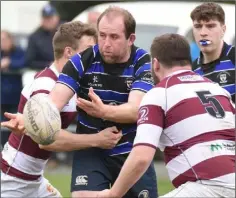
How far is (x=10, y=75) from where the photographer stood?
15.0 m

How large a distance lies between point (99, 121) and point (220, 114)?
4.90ft

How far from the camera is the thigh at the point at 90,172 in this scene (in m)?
7.34

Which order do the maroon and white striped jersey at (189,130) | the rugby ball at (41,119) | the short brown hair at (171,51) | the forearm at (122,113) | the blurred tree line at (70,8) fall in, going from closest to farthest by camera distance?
the maroon and white striped jersey at (189,130)
the short brown hair at (171,51)
the rugby ball at (41,119)
the forearm at (122,113)
the blurred tree line at (70,8)

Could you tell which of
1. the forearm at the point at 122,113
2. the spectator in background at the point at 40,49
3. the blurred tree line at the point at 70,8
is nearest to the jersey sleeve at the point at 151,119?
the forearm at the point at 122,113

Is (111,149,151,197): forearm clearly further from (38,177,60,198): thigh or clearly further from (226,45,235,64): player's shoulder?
(226,45,235,64): player's shoulder

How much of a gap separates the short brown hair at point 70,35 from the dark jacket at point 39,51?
760 cm

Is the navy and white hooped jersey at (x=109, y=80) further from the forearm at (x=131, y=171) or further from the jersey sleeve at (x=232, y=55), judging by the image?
the forearm at (x=131, y=171)

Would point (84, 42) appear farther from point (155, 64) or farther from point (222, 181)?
point (222, 181)

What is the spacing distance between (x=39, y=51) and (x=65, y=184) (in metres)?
3.69

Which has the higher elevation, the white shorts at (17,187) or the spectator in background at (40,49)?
the white shorts at (17,187)

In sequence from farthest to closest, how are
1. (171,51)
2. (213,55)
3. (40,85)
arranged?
(213,55) → (40,85) → (171,51)

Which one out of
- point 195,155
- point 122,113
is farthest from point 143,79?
point 195,155

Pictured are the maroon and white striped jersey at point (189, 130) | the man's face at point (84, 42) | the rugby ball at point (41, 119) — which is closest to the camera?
the maroon and white striped jersey at point (189, 130)

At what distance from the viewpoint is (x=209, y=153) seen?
609 centimetres
